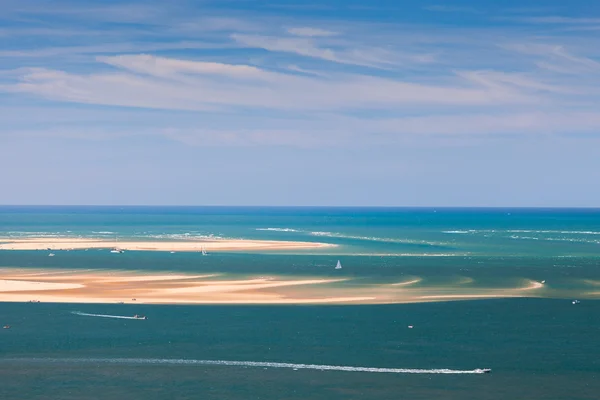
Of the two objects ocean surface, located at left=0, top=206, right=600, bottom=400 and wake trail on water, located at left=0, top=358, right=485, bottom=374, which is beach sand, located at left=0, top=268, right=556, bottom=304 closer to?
ocean surface, located at left=0, top=206, right=600, bottom=400

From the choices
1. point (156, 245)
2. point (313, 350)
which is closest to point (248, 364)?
point (313, 350)

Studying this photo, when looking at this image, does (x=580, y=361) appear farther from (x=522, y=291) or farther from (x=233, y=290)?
(x=233, y=290)

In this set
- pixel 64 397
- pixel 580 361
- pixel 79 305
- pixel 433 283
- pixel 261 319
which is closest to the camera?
pixel 64 397

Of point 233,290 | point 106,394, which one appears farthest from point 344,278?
point 106,394

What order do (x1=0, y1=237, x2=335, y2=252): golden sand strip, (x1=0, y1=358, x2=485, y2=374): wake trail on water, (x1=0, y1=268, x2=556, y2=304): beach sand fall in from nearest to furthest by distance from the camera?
(x1=0, y1=358, x2=485, y2=374): wake trail on water
(x1=0, y1=268, x2=556, y2=304): beach sand
(x1=0, y1=237, x2=335, y2=252): golden sand strip

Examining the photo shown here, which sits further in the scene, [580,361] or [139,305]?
[139,305]

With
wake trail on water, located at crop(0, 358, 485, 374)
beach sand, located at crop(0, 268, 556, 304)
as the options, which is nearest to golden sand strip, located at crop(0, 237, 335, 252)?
beach sand, located at crop(0, 268, 556, 304)

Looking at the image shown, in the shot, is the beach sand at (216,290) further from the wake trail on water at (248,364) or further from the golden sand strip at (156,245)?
the golden sand strip at (156,245)
